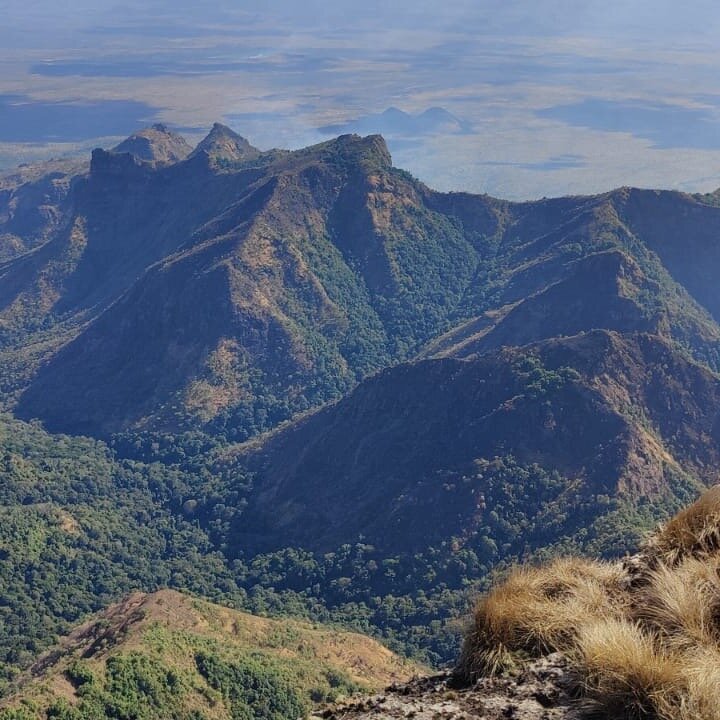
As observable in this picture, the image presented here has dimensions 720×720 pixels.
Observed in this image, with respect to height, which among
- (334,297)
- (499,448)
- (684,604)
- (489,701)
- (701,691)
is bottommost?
(499,448)

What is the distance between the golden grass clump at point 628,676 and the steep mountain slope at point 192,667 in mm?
34330

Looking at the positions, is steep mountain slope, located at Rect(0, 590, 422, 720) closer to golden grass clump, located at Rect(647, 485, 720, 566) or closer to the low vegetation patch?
golden grass clump, located at Rect(647, 485, 720, 566)

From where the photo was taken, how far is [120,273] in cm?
18438

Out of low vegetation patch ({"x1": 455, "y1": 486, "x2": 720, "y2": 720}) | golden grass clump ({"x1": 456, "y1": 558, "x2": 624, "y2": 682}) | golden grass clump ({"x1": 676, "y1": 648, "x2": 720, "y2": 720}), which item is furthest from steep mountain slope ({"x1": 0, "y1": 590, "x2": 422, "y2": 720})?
golden grass clump ({"x1": 676, "y1": 648, "x2": 720, "y2": 720})

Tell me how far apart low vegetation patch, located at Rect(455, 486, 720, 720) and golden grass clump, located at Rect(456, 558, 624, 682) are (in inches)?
0.6

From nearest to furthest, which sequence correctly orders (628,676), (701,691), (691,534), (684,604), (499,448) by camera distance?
(701,691) → (628,676) → (684,604) → (691,534) → (499,448)

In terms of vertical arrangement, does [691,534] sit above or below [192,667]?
above

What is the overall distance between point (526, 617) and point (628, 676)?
2516mm

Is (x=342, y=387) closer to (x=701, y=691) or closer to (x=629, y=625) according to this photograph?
(x=629, y=625)

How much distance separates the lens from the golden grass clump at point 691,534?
1220 cm

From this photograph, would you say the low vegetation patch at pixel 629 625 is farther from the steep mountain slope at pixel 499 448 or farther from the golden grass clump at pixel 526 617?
the steep mountain slope at pixel 499 448

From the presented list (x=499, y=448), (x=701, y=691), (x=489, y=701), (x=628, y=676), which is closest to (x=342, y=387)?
(x=499, y=448)

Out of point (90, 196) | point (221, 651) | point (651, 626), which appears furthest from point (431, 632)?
point (90, 196)

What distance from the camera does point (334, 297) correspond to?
144 meters
